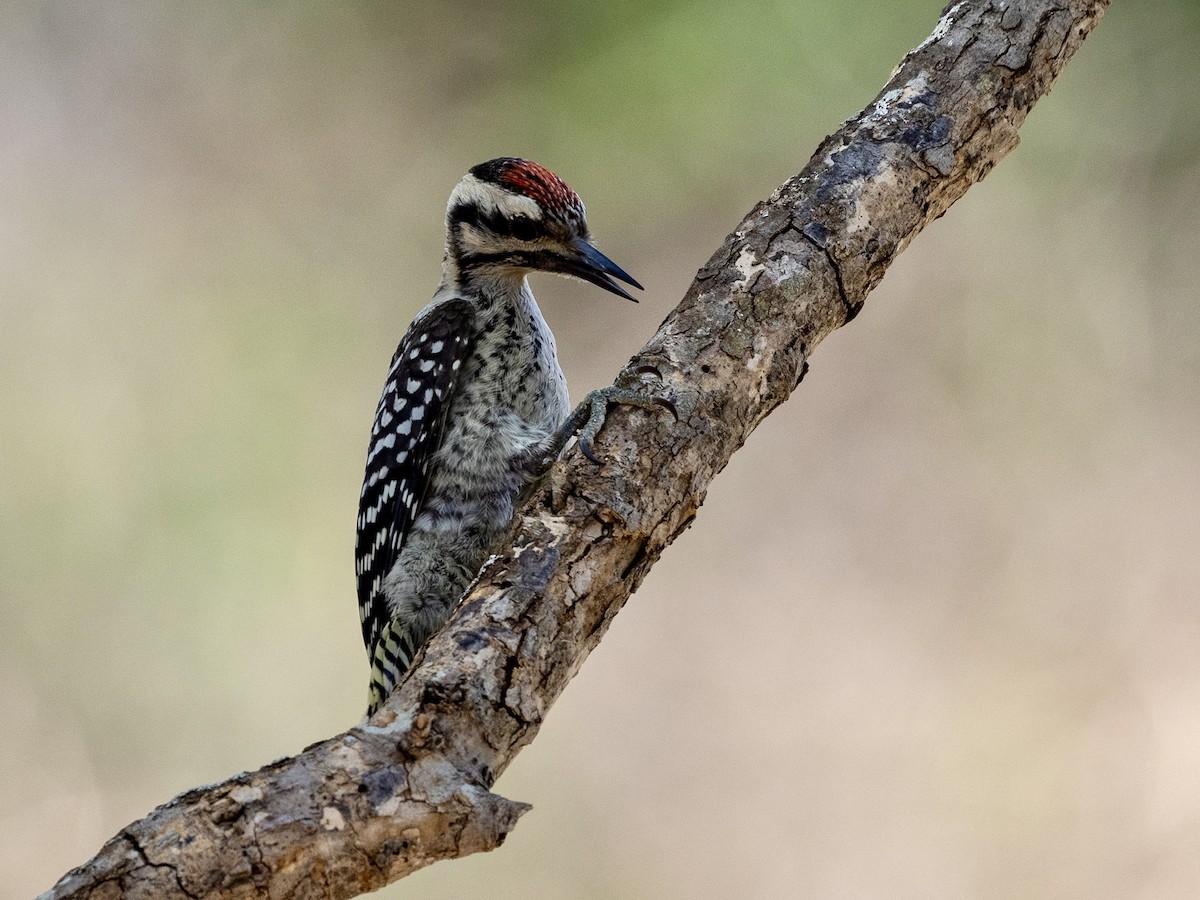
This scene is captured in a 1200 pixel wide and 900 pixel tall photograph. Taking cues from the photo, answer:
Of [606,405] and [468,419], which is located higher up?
[468,419]

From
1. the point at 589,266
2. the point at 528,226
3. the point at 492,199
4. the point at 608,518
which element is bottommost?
the point at 608,518

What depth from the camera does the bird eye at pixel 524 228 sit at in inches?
96.4

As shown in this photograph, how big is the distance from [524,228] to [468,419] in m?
0.43

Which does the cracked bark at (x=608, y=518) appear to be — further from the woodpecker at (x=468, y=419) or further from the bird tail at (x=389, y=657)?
the bird tail at (x=389, y=657)

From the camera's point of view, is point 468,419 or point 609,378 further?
point 609,378

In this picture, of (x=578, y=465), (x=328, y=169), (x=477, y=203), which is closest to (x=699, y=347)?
(x=578, y=465)

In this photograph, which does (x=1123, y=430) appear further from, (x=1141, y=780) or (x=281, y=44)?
(x=281, y=44)

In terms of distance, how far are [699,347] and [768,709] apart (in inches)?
84.0

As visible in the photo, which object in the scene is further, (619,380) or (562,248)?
(562,248)

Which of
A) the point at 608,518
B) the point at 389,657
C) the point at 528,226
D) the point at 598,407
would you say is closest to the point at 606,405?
the point at 598,407

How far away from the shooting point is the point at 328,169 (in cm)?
451

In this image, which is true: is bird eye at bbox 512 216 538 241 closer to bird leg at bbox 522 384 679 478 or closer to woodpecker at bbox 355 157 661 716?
woodpecker at bbox 355 157 661 716

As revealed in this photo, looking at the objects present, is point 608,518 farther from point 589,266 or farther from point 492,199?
point 492,199

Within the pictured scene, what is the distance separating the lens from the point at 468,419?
2490 mm
